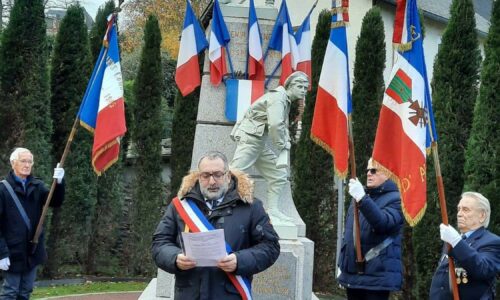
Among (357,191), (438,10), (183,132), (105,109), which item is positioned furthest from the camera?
(438,10)

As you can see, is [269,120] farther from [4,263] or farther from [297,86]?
[4,263]

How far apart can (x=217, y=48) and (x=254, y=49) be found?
17.2 inches

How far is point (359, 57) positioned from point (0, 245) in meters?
7.04

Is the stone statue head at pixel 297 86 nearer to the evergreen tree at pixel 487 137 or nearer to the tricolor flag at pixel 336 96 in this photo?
the tricolor flag at pixel 336 96

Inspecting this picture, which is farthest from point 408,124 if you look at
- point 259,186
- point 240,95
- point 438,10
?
point 438,10

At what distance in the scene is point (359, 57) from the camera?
36.0ft

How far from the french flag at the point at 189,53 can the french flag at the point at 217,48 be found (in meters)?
0.44

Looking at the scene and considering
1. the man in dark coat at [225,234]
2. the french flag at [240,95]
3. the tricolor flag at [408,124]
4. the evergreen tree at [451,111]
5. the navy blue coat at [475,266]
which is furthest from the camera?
the evergreen tree at [451,111]

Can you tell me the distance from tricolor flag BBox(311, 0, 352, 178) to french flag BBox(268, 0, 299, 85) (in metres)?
2.59

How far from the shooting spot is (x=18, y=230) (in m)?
5.96

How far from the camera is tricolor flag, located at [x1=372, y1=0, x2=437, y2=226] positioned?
4.50 meters

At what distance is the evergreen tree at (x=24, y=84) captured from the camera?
10773 mm

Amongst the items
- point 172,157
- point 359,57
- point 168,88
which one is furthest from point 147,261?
point 168,88

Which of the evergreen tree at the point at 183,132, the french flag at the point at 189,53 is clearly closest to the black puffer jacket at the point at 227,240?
the french flag at the point at 189,53
